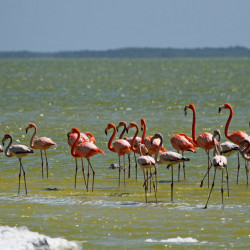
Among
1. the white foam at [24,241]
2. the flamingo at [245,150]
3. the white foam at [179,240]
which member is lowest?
the white foam at [179,240]

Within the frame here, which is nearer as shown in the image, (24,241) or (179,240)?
(24,241)

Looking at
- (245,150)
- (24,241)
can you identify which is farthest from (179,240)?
(245,150)

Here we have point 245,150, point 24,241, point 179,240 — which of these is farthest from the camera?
point 245,150

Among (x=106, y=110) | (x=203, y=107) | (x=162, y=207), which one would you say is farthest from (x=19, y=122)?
(x=162, y=207)

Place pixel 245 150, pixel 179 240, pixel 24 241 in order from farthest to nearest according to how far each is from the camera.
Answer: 1. pixel 245 150
2. pixel 179 240
3. pixel 24 241

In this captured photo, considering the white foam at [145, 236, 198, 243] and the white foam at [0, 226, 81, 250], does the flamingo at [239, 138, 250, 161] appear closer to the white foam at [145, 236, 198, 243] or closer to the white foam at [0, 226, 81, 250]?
the white foam at [145, 236, 198, 243]

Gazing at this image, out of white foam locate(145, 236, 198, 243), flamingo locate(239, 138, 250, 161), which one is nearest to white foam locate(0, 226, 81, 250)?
white foam locate(145, 236, 198, 243)

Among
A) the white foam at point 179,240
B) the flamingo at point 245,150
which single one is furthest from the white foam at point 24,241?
the flamingo at point 245,150

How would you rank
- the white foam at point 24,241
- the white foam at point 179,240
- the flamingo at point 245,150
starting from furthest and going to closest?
1. the flamingo at point 245,150
2. the white foam at point 179,240
3. the white foam at point 24,241

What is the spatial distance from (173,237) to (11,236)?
7.96 feet

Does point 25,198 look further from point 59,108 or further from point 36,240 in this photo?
point 59,108

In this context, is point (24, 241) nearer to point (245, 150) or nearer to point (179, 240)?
point (179, 240)

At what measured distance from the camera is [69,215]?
33.4 ft

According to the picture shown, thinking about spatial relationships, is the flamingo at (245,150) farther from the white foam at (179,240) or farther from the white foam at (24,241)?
the white foam at (24,241)
